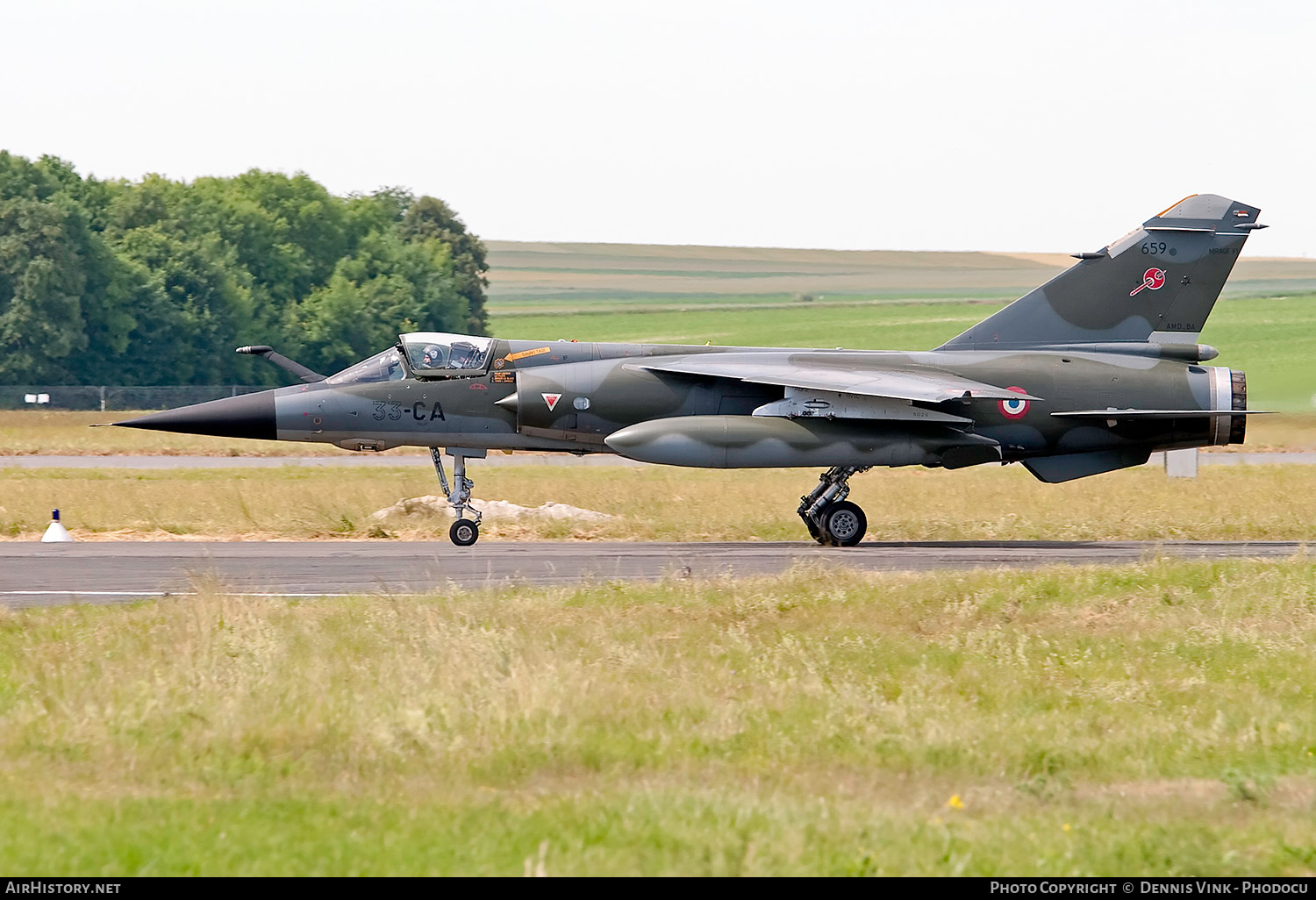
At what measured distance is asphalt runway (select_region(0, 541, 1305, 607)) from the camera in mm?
15336

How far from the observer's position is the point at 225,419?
2039cm

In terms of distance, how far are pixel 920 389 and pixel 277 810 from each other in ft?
46.9

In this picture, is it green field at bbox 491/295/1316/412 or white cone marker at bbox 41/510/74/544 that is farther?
green field at bbox 491/295/1316/412

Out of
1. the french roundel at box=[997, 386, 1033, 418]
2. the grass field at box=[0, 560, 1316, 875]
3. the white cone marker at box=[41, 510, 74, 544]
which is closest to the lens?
the grass field at box=[0, 560, 1316, 875]

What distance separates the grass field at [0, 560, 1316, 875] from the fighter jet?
7.38 metres

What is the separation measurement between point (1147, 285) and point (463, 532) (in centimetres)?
1030

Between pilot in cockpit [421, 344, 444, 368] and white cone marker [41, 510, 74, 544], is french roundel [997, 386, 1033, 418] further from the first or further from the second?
white cone marker [41, 510, 74, 544]

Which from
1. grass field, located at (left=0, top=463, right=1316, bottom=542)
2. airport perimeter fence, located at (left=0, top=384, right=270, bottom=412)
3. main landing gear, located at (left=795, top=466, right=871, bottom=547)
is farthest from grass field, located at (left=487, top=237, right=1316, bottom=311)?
main landing gear, located at (left=795, top=466, right=871, bottom=547)

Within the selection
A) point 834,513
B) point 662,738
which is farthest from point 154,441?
point 662,738

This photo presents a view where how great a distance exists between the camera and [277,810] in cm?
677

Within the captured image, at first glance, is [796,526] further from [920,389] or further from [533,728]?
[533,728]

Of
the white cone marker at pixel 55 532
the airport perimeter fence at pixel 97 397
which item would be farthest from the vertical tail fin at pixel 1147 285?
the airport perimeter fence at pixel 97 397

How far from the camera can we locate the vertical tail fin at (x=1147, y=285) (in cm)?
2138

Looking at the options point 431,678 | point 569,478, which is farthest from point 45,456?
point 431,678
